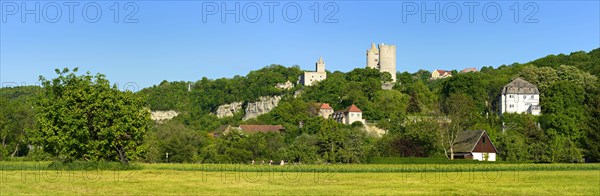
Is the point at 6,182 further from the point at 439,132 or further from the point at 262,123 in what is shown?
the point at 262,123

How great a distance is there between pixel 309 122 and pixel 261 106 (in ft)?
156

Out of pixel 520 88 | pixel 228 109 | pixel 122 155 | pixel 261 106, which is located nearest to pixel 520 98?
pixel 520 88

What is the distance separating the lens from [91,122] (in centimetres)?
5259

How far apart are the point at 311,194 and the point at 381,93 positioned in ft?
420

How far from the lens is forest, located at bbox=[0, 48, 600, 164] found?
52.9 metres

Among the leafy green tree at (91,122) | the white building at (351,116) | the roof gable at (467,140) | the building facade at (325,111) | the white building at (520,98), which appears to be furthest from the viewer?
the building facade at (325,111)

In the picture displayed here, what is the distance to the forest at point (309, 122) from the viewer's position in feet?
174

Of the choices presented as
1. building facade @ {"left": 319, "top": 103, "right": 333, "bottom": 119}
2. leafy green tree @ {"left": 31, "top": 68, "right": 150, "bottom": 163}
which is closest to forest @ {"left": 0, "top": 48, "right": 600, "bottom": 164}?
leafy green tree @ {"left": 31, "top": 68, "right": 150, "bottom": 163}

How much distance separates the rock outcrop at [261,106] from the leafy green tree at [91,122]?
120311 millimetres

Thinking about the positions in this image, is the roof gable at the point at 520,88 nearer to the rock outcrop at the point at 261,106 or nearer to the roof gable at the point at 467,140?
the roof gable at the point at 467,140

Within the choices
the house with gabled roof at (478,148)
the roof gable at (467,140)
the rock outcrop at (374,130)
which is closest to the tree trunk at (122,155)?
the house with gabled roof at (478,148)

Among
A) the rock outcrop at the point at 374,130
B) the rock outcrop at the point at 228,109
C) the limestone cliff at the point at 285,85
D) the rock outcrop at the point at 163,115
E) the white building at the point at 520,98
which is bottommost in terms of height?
the rock outcrop at the point at 374,130

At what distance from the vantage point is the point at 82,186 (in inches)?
1281

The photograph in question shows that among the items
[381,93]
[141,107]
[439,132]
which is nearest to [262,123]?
[381,93]
